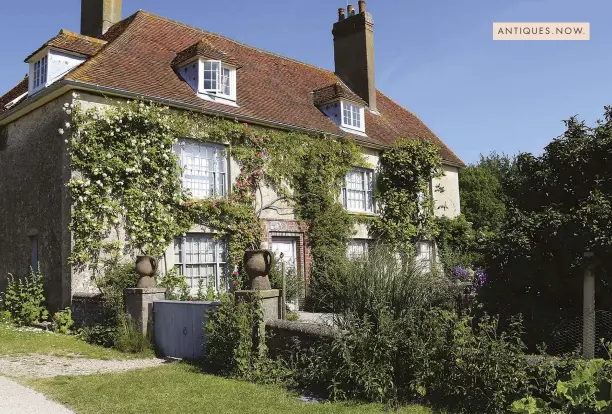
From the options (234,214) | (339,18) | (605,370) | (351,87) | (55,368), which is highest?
(339,18)

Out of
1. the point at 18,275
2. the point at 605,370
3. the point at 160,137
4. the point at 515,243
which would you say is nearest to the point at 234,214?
the point at 160,137

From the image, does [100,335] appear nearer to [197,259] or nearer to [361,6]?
[197,259]

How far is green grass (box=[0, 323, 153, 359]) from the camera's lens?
9.86 metres

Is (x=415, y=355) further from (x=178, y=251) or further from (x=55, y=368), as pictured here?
(x=178, y=251)

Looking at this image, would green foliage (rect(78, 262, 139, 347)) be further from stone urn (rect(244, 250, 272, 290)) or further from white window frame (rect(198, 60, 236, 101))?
white window frame (rect(198, 60, 236, 101))

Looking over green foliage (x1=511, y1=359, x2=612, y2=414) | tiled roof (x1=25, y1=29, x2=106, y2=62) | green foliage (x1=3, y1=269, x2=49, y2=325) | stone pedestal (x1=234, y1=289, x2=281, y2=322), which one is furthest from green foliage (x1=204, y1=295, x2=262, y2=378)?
tiled roof (x1=25, y1=29, x2=106, y2=62)

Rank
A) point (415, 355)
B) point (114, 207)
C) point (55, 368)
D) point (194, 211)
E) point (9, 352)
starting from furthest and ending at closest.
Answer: point (194, 211) → point (114, 207) → point (9, 352) → point (55, 368) → point (415, 355)

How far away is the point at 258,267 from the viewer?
28.0 feet

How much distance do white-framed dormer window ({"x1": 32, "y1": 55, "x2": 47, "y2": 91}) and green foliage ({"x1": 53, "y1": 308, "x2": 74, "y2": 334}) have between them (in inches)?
225

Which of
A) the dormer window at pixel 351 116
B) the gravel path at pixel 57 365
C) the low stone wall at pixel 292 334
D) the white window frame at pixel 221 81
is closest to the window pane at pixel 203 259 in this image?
the white window frame at pixel 221 81

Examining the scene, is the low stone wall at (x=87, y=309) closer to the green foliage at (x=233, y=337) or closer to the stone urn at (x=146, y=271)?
the stone urn at (x=146, y=271)

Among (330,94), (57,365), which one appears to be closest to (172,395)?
(57,365)

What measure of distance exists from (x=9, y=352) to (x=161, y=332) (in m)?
2.62

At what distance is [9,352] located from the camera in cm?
983
